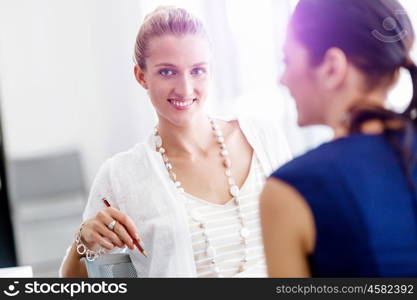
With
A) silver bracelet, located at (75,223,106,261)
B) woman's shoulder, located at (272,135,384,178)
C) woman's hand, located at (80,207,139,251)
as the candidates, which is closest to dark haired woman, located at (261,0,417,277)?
woman's shoulder, located at (272,135,384,178)

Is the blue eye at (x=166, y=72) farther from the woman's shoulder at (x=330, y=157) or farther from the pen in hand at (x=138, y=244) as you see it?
the woman's shoulder at (x=330, y=157)

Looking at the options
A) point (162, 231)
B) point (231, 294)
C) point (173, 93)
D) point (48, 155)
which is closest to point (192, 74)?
point (173, 93)

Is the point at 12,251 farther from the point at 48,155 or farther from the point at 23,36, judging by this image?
the point at 23,36

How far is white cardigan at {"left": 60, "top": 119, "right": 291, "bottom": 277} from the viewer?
3.14ft

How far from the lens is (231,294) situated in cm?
84

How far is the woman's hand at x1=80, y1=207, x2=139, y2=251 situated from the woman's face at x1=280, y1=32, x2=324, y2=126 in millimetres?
308

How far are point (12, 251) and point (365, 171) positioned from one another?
0.87 meters

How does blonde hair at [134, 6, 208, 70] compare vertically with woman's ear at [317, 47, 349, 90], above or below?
above

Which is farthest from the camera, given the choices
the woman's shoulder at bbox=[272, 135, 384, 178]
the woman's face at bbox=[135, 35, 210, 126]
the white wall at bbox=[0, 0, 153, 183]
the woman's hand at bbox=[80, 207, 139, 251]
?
the white wall at bbox=[0, 0, 153, 183]

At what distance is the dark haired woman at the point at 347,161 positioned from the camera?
60 cm

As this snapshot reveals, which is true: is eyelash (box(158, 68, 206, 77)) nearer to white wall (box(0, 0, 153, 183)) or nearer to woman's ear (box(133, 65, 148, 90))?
woman's ear (box(133, 65, 148, 90))

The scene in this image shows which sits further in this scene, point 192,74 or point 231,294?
point 192,74

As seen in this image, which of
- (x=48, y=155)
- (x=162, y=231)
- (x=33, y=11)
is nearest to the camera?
(x=162, y=231)
